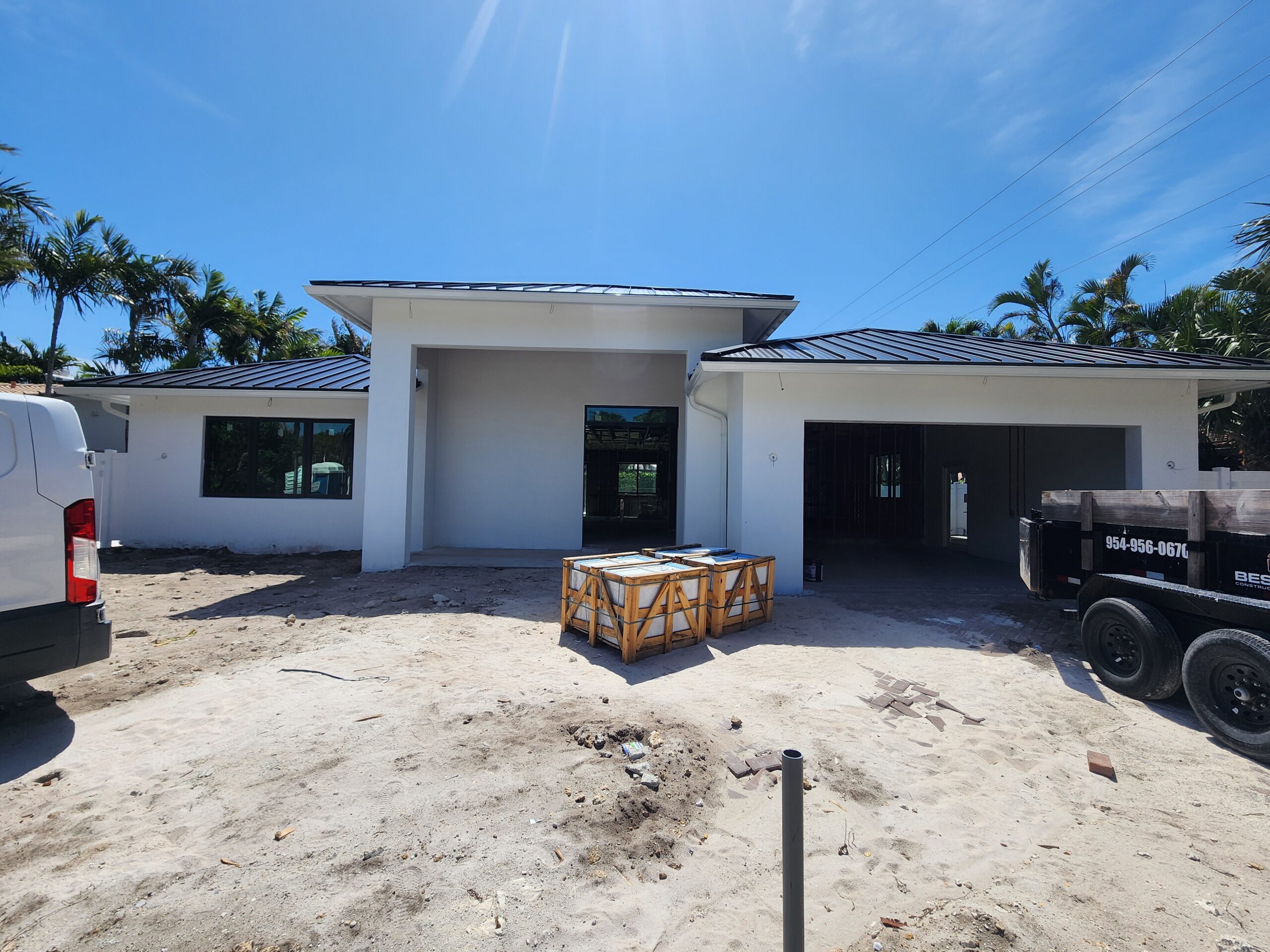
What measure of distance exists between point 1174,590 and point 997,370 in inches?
157

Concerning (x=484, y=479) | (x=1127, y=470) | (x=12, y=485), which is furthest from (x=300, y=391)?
(x=1127, y=470)

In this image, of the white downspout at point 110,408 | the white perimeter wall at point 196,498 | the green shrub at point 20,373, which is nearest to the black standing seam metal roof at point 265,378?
the white perimeter wall at point 196,498

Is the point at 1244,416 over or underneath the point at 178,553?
over

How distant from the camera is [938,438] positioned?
1562 cm

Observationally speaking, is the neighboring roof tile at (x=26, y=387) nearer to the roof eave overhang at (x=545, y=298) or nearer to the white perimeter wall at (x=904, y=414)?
the roof eave overhang at (x=545, y=298)

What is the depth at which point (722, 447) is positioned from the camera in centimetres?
959

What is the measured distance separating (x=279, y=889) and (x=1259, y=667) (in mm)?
5540

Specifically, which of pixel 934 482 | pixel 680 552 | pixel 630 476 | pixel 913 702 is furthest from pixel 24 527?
pixel 630 476

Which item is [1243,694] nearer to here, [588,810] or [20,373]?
[588,810]

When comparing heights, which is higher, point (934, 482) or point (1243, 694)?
point (934, 482)

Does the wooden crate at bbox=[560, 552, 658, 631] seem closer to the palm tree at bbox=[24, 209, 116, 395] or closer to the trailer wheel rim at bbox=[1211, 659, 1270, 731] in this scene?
the trailer wheel rim at bbox=[1211, 659, 1270, 731]

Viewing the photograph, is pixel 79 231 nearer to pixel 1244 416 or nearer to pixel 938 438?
pixel 938 438

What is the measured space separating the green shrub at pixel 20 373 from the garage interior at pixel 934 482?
28.0m

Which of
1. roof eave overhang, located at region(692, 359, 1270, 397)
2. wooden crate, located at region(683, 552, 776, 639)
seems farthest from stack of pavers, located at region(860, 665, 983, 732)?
roof eave overhang, located at region(692, 359, 1270, 397)
